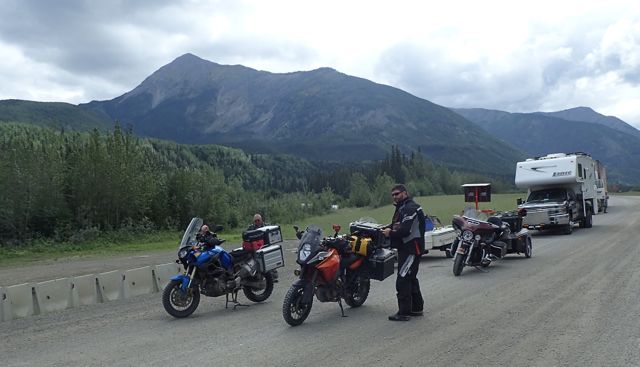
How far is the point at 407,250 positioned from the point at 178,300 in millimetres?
3810


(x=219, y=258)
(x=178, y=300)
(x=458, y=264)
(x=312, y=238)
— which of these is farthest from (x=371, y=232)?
(x=458, y=264)

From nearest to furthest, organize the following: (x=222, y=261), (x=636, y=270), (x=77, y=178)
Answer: (x=222, y=261) < (x=636, y=270) < (x=77, y=178)

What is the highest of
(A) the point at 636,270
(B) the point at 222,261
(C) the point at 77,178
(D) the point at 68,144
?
(D) the point at 68,144

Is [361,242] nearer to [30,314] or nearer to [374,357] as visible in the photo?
[374,357]

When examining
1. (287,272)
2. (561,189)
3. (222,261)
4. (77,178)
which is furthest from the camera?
(77,178)

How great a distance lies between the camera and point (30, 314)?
33.4ft

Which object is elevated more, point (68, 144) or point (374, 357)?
point (68, 144)

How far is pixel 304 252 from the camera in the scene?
843 centimetres

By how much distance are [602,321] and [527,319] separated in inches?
38.0

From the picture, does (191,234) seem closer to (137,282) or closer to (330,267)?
(330,267)

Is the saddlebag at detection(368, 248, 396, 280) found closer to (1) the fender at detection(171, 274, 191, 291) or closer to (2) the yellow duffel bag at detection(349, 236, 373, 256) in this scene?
(2) the yellow duffel bag at detection(349, 236, 373, 256)

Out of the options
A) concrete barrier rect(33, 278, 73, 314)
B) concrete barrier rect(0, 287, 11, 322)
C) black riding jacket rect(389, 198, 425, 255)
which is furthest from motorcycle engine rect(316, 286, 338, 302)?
concrete barrier rect(0, 287, 11, 322)

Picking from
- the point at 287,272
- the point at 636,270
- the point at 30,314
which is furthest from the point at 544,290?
the point at 30,314

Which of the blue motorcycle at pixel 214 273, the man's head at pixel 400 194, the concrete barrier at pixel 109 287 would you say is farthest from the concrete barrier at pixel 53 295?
the man's head at pixel 400 194
